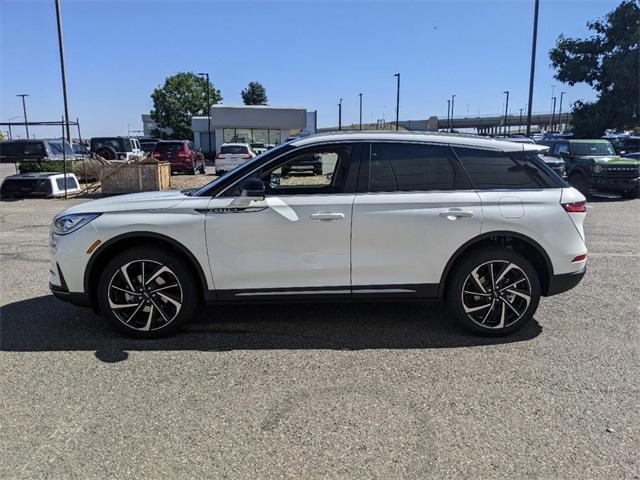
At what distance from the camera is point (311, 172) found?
470 centimetres

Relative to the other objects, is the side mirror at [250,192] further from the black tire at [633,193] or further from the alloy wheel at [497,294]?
the black tire at [633,193]

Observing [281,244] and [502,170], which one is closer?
[281,244]

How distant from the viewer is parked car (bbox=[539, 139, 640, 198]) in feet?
48.8

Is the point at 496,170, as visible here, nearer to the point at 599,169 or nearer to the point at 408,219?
the point at 408,219

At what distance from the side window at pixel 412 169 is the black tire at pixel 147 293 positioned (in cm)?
181

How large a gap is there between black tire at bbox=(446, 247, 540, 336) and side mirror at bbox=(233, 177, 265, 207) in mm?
1788

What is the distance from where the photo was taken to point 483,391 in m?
3.43

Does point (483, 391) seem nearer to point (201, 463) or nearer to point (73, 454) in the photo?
point (201, 463)

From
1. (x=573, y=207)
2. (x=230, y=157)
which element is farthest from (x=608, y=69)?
(x=573, y=207)

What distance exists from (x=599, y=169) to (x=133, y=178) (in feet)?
46.7

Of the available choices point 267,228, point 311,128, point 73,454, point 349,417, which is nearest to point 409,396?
point 349,417

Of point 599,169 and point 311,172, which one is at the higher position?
point 311,172

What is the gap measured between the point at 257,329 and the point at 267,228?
97 centimetres

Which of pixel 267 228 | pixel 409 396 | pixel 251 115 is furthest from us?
pixel 251 115
